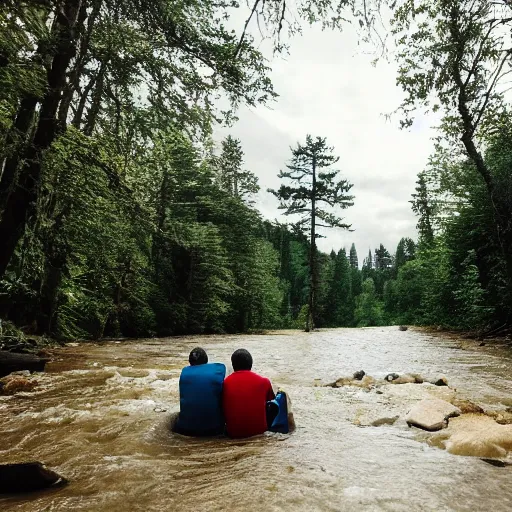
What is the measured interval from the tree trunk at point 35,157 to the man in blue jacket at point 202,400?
5.37 meters

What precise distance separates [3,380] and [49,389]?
3.39ft

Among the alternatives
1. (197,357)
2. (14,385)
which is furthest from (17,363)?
(197,357)

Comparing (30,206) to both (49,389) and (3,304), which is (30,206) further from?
(3,304)

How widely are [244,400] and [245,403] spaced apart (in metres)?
0.05

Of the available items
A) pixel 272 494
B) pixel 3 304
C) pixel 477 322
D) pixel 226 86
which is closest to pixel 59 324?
pixel 3 304

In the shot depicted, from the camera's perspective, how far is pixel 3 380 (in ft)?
23.8

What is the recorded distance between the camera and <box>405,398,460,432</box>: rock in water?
4.86 meters

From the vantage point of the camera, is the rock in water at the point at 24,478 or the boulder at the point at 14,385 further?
the boulder at the point at 14,385

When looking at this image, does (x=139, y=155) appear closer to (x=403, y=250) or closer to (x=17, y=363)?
(x=17, y=363)

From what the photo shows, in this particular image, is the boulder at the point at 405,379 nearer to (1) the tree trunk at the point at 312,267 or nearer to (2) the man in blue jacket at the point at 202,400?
(2) the man in blue jacket at the point at 202,400

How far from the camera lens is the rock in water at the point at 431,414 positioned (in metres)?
4.86

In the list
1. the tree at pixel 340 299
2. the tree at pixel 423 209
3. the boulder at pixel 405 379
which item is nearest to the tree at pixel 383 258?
the tree at pixel 340 299

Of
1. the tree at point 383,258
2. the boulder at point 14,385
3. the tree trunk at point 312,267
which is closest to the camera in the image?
the boulder at point 14,385

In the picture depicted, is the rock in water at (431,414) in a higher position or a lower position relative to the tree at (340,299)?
lower
